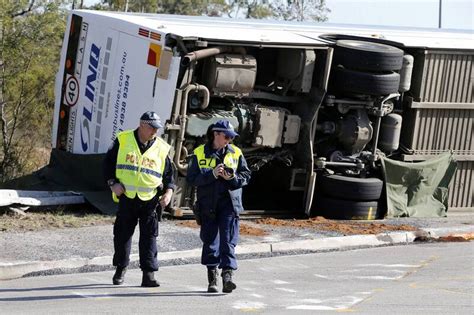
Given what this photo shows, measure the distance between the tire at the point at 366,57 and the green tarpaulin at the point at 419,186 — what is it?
62.4 inches

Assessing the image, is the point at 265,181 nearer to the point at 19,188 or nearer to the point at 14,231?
the point at 19,188

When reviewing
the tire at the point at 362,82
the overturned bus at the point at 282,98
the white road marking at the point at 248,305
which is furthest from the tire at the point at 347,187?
the white road marking at the point at 248,305

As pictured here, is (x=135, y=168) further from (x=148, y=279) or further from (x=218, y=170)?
(x=148, y=279)

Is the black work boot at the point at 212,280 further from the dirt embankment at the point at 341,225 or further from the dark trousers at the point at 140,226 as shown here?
the dirt embankment at the point at 341,225

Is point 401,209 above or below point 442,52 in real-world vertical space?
below

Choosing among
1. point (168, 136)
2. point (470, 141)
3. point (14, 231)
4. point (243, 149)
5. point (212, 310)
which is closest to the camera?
point (212, 310)

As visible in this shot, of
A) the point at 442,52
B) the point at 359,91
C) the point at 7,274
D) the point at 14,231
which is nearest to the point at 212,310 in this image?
the point at 7,274

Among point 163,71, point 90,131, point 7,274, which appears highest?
point 163,71

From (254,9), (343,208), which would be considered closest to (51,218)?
(343,208)

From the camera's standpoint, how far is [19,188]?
51.1ft

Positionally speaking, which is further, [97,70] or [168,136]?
[97,70]

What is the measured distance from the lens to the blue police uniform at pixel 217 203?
10062mm

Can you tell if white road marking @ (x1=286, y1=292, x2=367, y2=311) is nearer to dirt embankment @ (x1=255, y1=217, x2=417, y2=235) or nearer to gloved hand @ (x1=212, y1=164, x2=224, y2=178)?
gloved hand @ (x1=212, y1=164, x2=224, y2=178)

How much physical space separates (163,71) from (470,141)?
229 inches
